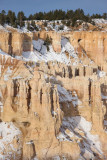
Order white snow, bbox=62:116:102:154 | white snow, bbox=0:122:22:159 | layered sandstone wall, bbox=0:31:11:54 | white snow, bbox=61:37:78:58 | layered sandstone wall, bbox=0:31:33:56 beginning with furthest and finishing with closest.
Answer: white snow, bbox=61:37:78:58 → layered sandstone wall, bbox=0:31:33:56 → layered sandstone wall, bbox=0:31:11:54 → white snow, bbox=62:116:102:154 → white snow, bbox=0:122:22:159

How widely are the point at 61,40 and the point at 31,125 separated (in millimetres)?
31957

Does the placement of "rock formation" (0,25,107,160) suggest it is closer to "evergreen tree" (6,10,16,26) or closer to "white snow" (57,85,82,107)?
"white snow" (57,85,82,107)

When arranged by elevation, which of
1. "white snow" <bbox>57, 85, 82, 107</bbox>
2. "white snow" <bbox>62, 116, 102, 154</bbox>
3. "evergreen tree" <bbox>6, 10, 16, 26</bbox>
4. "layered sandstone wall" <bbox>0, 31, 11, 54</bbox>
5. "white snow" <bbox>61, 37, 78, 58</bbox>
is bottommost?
"white snow" <bbox>62, 116, 102, 154</bbox>

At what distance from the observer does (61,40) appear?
52438 millimetres

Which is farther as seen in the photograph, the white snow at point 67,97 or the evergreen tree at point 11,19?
the evergreen tree at point 11,19

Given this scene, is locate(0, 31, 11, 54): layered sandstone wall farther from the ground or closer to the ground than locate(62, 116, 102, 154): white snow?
farther from the ground

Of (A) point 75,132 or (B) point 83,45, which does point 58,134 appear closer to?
(A) point 75,132

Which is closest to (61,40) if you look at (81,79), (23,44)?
(23,44)

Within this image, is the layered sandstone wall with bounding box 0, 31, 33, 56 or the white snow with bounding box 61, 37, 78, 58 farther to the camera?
the white snow with bounding box 61, 37, 78, 58

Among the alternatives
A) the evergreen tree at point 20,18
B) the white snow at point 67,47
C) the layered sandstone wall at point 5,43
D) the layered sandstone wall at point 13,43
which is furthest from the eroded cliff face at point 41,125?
the evergreen tree at point 20,18

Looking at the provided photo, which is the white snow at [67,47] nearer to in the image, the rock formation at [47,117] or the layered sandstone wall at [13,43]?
the layered sandstone wall at [13,43]

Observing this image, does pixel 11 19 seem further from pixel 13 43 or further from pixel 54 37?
pixel 13 43

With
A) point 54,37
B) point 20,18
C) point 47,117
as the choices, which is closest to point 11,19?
point 20,18

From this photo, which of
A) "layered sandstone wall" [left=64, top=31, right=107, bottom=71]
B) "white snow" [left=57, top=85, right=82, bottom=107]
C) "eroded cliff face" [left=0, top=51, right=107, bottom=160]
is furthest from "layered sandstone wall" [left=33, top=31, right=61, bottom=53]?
"eroded cliff face" [left=0, top=51, right=107, bottom=160]
